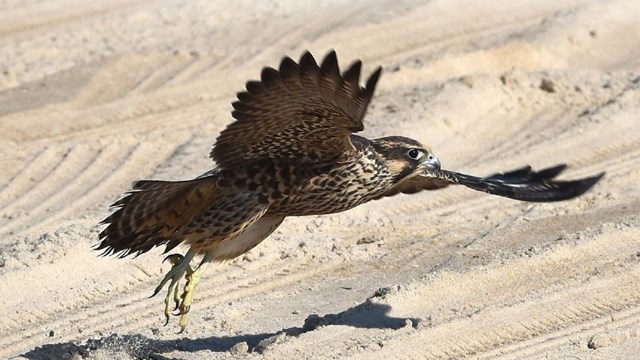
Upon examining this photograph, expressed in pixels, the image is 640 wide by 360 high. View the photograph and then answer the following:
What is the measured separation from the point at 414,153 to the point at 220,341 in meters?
1.47

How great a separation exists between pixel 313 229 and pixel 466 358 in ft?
7.02

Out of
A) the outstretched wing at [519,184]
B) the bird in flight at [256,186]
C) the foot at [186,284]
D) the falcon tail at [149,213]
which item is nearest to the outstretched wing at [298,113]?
the bird in flight at [256,186]

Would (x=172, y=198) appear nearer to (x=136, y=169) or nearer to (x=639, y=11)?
(x=136, y=169)

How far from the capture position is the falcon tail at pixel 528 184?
24.5 ft

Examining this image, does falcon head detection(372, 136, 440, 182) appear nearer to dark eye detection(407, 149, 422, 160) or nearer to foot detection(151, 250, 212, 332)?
dark eye detection(407, 149, 422, 160)

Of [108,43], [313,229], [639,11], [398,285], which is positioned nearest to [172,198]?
[398,285]

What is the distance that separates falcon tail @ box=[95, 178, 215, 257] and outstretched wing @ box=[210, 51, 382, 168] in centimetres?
23

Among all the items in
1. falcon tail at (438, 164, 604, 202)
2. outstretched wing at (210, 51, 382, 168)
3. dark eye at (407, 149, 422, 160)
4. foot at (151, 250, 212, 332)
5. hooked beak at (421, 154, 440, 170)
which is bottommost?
falcon tail at (438, 164, 604, 202)

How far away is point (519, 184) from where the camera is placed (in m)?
7.73

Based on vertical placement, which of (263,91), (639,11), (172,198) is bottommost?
(639,11)

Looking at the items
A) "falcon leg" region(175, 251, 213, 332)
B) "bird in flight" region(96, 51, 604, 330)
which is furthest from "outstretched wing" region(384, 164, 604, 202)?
"falcon leg" region(175, 251, 213, 332)

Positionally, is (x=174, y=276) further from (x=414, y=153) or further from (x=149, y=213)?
(x=414, y=153)

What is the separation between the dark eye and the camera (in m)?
6.99

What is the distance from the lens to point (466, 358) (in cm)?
696
